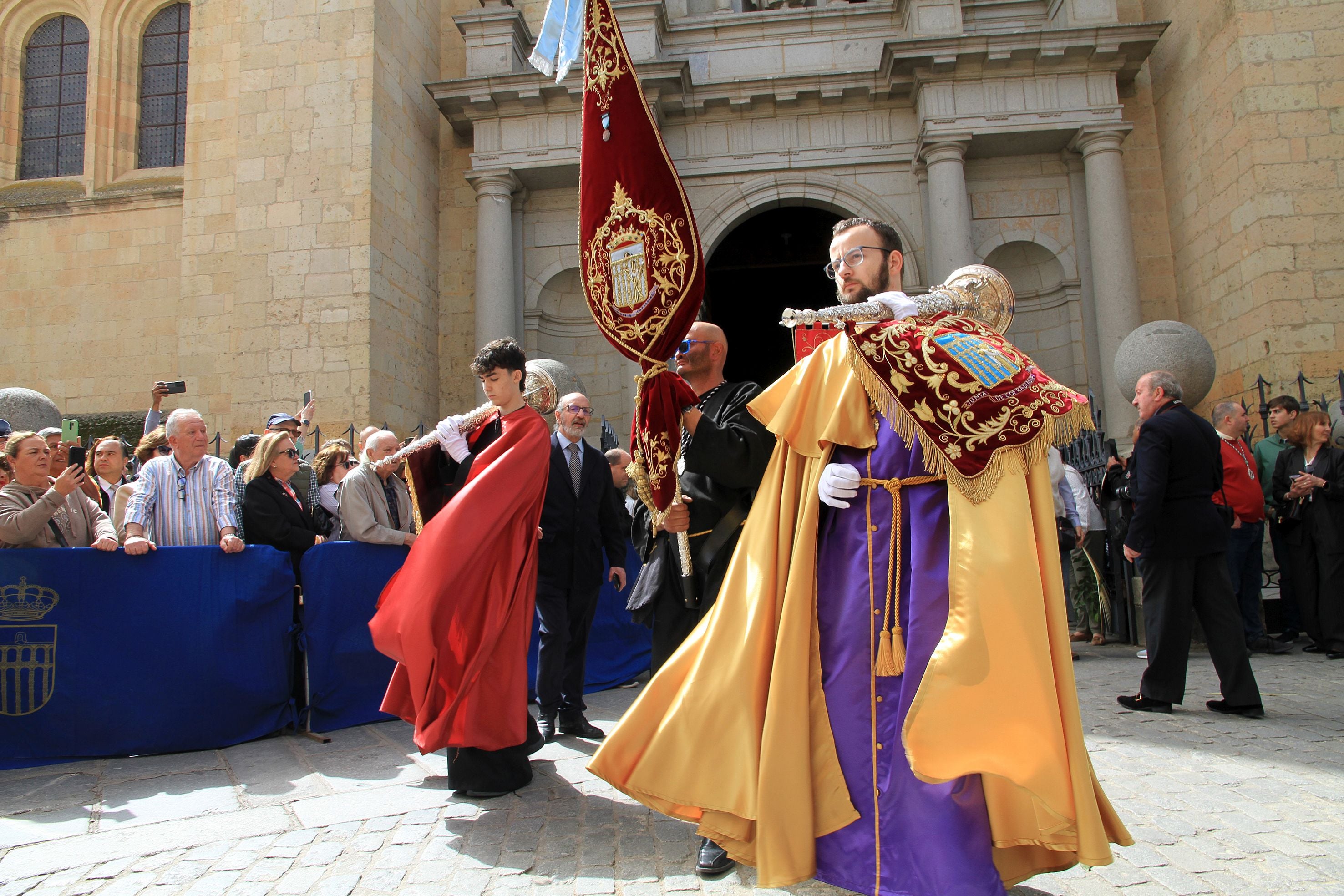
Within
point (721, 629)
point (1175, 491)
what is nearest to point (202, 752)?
point (721, 629)

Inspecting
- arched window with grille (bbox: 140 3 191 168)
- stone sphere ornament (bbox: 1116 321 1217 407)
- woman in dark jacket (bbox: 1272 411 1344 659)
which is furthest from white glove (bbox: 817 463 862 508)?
arched window with grille (bbox: 140 3 191 168)

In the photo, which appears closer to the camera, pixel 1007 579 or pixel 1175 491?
pixel 1007 579

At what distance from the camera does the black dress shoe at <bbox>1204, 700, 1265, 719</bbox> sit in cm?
502

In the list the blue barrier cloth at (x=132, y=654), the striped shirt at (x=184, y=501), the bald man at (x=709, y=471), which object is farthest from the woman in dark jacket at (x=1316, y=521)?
the striped shirt at (x=184, y=501)

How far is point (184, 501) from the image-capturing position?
17.8ft

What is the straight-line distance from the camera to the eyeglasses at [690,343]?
3576 millimetres

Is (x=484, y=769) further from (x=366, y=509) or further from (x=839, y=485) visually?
(x=366, y=509)

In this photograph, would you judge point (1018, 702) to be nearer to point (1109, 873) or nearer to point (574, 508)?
point (1109, 873)

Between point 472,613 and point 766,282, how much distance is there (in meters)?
15.4

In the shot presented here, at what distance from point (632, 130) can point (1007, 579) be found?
2.02 meters

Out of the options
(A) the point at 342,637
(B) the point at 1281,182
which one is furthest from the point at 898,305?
(B) the point at 1281,182

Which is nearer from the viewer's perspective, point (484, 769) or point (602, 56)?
point (602, 56)

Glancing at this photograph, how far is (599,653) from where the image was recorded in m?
7.02

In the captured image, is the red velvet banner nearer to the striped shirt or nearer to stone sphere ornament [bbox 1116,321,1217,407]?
the striped shirt
